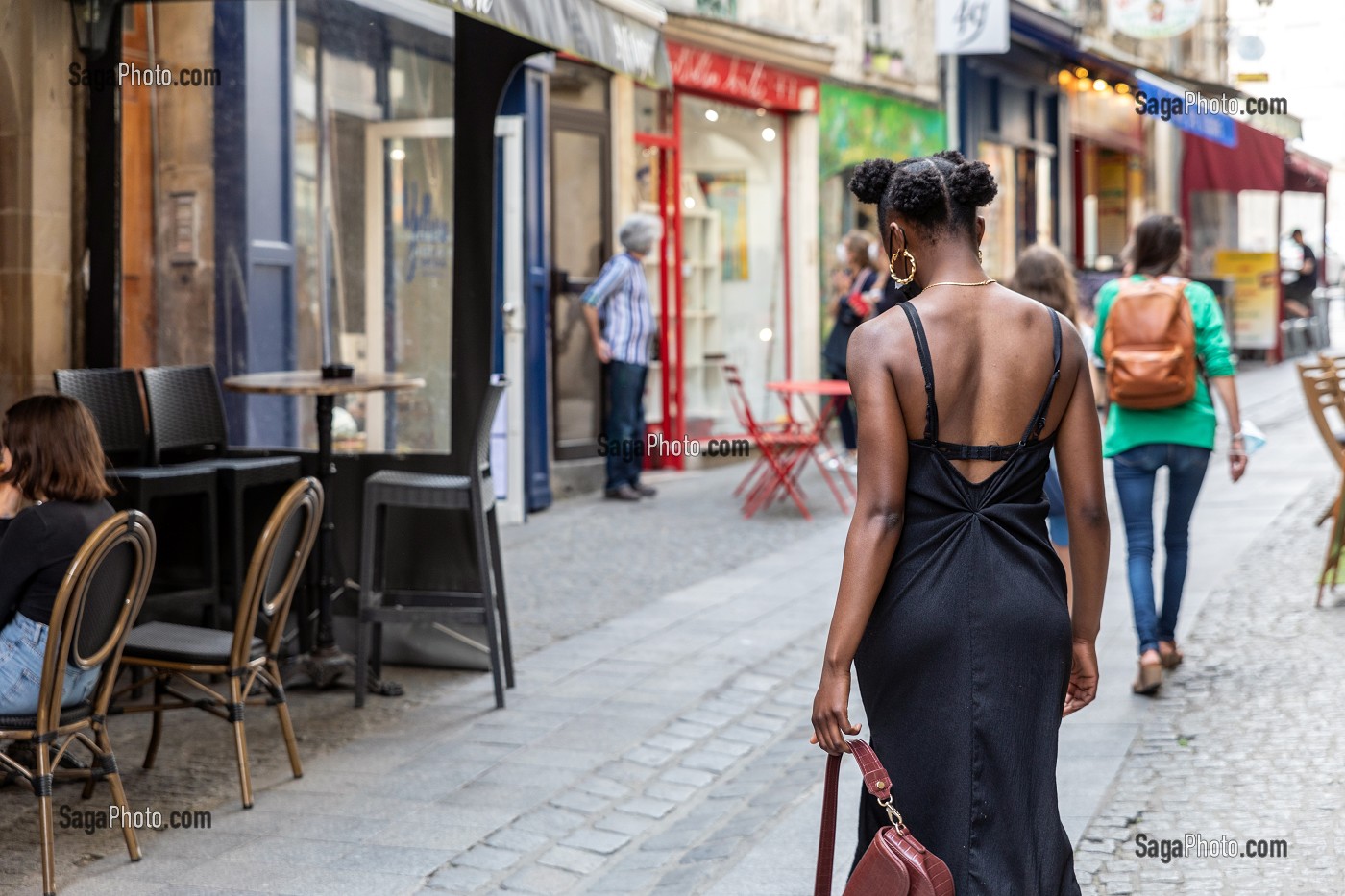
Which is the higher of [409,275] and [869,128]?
[869,128]

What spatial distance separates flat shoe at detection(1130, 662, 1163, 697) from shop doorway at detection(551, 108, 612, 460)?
6.79m

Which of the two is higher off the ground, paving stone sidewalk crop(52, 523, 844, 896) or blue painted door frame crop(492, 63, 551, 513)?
blue painted door frame crop(492, 63, 551, 513)

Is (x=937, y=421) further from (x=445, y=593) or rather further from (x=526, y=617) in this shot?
(x=526, y=617)

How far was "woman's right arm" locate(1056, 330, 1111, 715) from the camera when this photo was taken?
3.12 m

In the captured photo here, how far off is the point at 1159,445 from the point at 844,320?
21.6 ft

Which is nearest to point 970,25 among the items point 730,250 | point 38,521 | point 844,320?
point 730,250

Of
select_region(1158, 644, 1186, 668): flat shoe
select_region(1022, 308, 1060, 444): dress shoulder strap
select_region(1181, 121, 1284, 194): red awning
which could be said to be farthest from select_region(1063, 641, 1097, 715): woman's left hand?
select_region(1181, 121, 1284, 194): red awning

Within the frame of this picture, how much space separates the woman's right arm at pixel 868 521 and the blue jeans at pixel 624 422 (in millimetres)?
8822

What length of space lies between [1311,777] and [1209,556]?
14.1 ft

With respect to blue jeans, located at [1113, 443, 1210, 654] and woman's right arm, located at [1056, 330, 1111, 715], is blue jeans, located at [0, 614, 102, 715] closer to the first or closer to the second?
woman's right arm, located at [1056, 330, 1111, 715]

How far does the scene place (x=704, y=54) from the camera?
14234 millimetres

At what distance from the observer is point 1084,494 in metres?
3.14

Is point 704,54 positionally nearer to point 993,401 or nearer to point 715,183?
point 715,183

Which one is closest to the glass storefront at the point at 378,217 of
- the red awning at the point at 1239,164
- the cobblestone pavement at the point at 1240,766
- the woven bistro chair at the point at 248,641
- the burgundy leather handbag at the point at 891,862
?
the woven bistro chair at the point at 248,641
